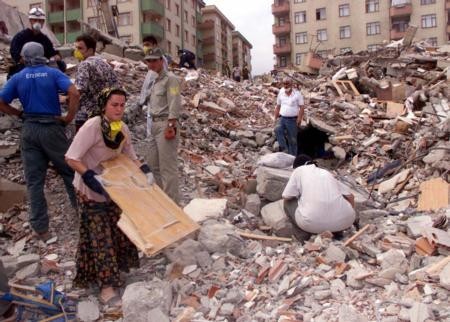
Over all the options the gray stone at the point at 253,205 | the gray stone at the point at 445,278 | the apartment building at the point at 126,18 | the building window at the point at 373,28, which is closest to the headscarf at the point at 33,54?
the gray stone at the point at 253,205

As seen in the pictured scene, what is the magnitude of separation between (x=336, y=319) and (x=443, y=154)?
15.8ft

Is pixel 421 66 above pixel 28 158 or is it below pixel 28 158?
above

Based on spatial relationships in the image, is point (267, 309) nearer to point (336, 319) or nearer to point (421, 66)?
point (336, 319)

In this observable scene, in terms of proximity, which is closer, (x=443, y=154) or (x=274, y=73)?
(x=443, y=154)

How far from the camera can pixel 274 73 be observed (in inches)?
837

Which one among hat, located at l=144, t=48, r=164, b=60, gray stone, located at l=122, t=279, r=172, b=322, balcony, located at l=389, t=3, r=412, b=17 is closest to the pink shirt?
gray stone, located at l=122, t=279, r=172, b=322

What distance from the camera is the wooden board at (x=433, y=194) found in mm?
5789

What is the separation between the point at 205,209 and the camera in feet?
17.1

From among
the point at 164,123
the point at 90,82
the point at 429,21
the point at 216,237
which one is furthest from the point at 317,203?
the point at 429,21

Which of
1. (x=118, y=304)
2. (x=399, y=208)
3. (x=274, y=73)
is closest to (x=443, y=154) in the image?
(x=399, y=208)

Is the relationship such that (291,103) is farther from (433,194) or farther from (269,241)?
(269,241)

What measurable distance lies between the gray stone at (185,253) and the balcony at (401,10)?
46.3 meters

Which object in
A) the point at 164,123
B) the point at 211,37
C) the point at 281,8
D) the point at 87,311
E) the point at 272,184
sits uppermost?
the point at 281,8

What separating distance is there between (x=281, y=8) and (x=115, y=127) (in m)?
48.6
